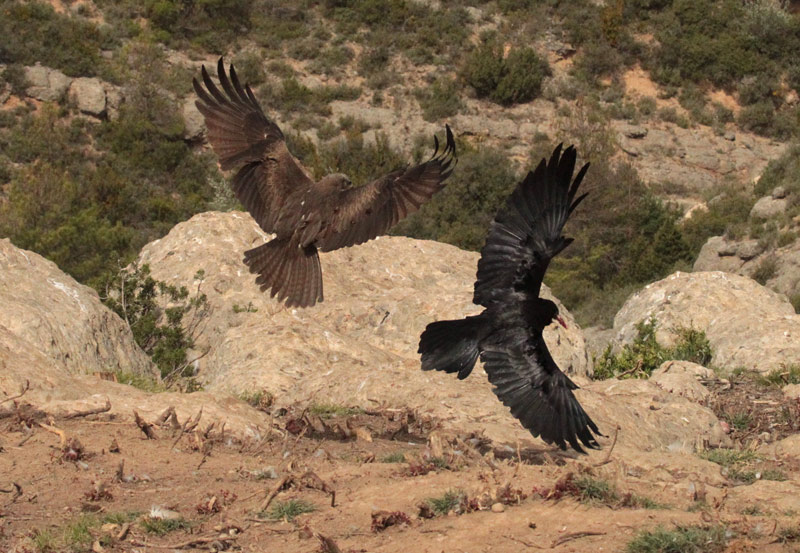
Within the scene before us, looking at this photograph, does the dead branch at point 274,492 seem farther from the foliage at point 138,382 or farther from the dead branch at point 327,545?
the foliage at point 138,382

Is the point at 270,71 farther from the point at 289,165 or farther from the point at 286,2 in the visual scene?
the point at 289,165

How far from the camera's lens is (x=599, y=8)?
137 ft

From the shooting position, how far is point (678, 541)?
5266 mm

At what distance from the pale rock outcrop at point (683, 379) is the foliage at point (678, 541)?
4755mm

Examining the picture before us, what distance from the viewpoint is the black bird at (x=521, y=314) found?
6.75 m

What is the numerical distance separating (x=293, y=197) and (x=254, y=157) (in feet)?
1.74

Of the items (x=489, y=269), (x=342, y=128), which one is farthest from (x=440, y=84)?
(x=489, y=269)

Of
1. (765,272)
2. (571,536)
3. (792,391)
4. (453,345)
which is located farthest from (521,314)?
(765,272)

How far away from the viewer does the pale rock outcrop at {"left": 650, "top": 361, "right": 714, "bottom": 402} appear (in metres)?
10.2

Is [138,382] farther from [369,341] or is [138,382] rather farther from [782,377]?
[782,377]

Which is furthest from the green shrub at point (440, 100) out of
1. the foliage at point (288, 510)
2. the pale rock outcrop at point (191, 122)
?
the foliage at point (288, 510)

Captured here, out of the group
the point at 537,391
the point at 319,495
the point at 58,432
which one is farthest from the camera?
the point at 58,432

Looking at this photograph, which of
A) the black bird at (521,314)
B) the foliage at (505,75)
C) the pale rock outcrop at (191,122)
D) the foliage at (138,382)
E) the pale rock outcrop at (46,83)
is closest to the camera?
the black bird at (521,314)

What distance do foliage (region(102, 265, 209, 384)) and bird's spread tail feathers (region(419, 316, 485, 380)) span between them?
176 inches
